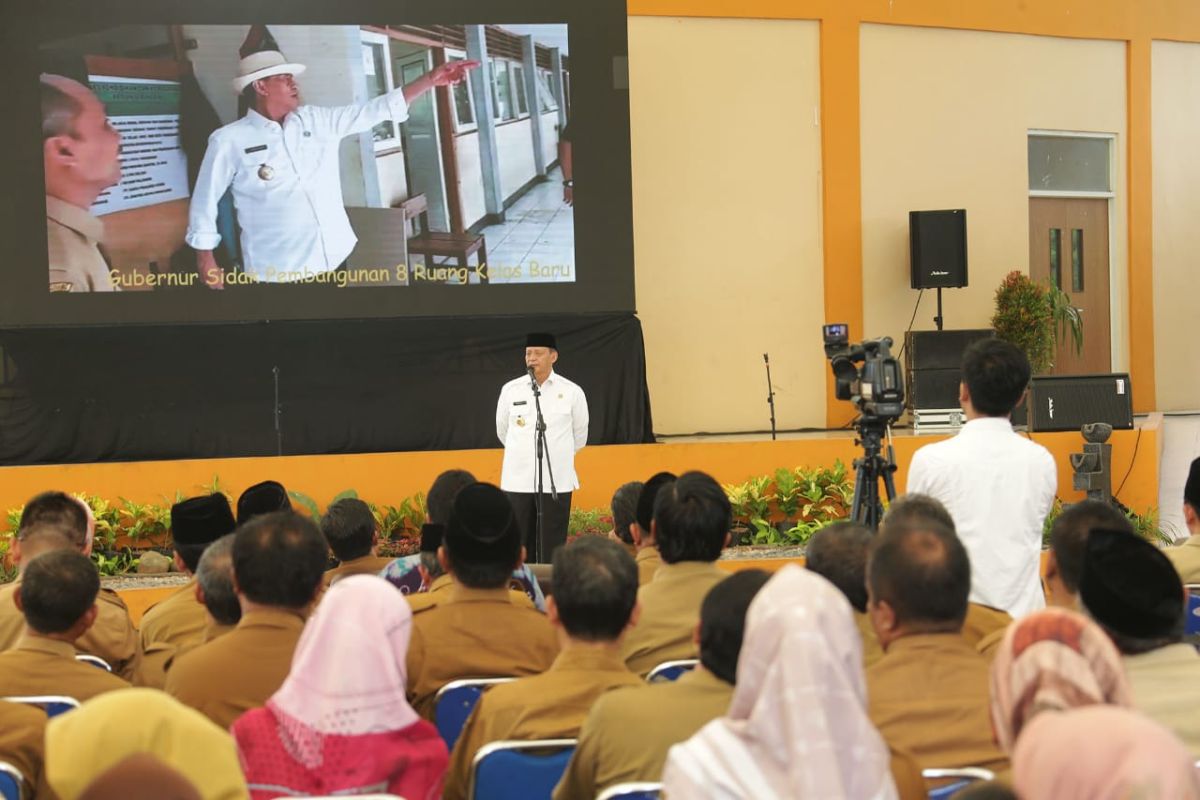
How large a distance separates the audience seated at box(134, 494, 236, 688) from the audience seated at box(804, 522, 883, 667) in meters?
1.55

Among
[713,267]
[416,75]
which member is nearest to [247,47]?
[416,75]

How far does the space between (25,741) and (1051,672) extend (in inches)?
70.5

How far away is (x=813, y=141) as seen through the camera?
35.0 ft

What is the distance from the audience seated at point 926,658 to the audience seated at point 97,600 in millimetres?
1985

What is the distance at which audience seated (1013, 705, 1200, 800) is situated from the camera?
1306 mm

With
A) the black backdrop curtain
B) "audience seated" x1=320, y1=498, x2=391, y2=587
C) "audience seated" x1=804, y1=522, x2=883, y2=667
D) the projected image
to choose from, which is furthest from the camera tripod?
the projected image

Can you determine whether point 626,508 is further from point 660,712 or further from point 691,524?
point 660,712

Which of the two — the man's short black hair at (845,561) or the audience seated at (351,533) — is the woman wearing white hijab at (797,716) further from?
the audience seated at (351,533)

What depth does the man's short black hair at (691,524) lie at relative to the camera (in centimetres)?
319

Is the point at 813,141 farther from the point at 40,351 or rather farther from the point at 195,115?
the point at 40,351

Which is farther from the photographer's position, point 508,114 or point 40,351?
point 508,114

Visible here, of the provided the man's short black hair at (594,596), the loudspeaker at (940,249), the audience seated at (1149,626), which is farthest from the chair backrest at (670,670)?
the loudspeaker at (940,249)

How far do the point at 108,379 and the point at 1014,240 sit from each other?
24.1 feet

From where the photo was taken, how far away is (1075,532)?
111 inches
